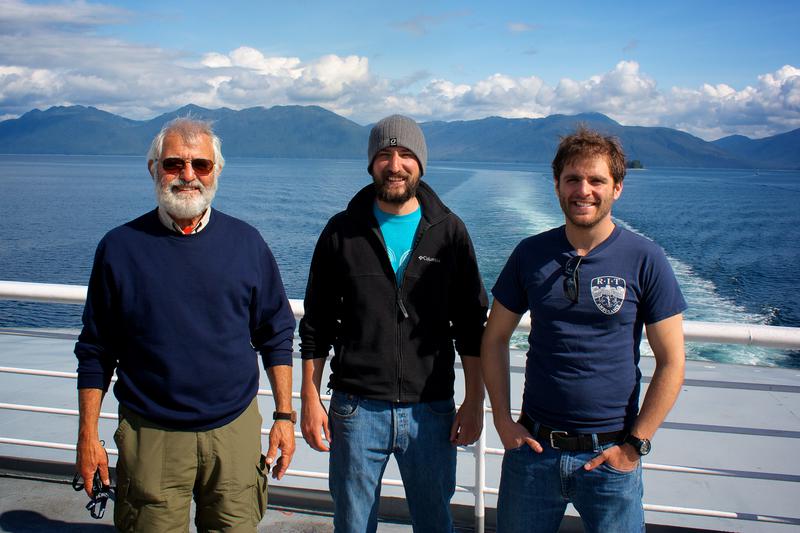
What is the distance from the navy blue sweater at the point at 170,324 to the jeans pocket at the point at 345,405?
245mm

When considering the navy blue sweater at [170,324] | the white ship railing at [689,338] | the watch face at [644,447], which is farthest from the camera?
the white ship railing at [689,338]

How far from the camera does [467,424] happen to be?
1.81m

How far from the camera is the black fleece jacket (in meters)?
1.77

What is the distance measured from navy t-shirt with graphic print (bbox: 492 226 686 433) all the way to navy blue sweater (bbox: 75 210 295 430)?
78 centimetres

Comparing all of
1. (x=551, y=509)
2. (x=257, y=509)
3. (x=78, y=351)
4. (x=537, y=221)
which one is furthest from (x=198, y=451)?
(x=537, y=221)

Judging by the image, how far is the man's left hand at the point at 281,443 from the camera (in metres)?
1.81

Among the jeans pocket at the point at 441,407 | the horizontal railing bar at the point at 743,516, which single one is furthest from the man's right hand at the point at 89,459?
the horizontal railing bar at the point at 743,516

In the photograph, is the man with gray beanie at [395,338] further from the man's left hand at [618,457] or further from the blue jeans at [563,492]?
the man's left hand at [618,457]

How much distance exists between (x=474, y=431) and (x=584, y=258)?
1.86ft

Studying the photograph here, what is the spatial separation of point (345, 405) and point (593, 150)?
92cm

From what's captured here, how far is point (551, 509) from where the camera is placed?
1643 mm

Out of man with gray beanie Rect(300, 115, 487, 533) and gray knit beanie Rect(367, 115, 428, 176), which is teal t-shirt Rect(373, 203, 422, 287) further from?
gray knit beanie Rect(367, 115, 428, 176)

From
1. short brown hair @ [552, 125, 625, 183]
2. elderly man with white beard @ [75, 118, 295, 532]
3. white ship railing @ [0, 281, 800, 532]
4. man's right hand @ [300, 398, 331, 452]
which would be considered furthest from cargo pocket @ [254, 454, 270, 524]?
short brown hair @ [552, 125, 625, 183]

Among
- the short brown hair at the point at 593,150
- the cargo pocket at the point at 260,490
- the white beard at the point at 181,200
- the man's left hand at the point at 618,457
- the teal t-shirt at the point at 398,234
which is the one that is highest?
the short brown hair at the point at 593,150
